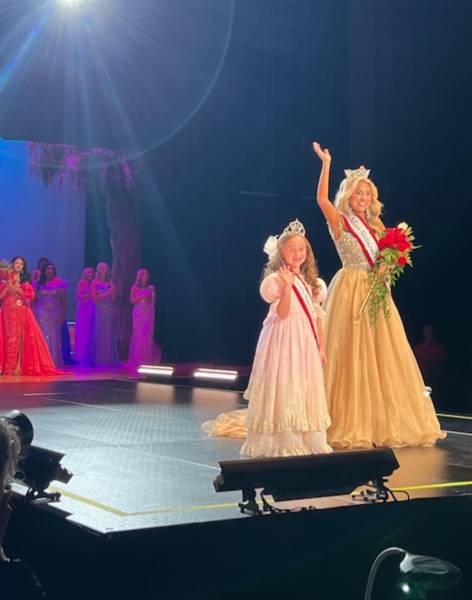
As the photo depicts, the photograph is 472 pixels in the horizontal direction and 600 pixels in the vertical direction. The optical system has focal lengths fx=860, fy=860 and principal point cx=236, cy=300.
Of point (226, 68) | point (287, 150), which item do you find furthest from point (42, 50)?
point (287, 150)

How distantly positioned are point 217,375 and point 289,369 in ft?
17.8

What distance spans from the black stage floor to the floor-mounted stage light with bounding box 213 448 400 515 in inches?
5.3

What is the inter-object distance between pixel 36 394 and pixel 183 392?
1.54 m

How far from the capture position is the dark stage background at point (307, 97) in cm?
934

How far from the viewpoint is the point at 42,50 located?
9.58 m

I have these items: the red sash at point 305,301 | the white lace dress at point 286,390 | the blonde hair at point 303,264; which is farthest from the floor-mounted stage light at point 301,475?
the blonde hair at point 303,264

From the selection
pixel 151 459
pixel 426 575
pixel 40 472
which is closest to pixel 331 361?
pixel 151 459

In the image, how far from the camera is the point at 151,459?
4676mm

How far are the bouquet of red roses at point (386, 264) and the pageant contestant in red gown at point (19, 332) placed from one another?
8.18 meters

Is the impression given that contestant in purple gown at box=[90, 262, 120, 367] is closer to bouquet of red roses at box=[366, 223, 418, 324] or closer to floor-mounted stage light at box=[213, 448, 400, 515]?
bouquet of red roses at box=[366, 223, 418, 324]

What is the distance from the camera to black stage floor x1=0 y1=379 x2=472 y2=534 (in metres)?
3.34

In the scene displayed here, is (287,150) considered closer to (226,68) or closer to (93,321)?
(226,68)

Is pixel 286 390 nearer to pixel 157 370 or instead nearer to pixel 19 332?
pixel 157 370

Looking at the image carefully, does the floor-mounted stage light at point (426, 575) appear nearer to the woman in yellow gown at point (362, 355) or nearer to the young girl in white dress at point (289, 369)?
the young girl in white dress at point (289, 369)
